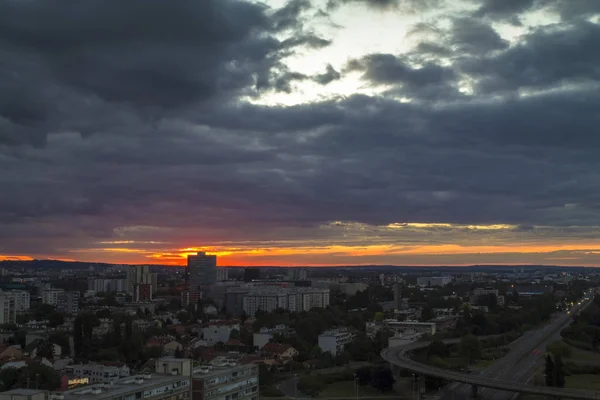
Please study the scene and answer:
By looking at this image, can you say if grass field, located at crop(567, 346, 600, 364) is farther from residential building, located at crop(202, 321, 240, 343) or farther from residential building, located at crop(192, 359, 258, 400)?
residential building, located at crop(202, 321, 240, 343)

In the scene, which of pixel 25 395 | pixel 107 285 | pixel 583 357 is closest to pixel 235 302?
pixel 107 285

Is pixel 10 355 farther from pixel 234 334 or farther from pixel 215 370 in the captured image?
pixel 215 370

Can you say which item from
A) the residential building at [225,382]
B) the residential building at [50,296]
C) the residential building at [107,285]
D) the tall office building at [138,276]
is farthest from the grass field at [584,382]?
the residential building at [107,285]

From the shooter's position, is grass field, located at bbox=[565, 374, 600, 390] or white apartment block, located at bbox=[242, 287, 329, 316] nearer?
grass field, located at bbox=[565, 374, 600, 390]

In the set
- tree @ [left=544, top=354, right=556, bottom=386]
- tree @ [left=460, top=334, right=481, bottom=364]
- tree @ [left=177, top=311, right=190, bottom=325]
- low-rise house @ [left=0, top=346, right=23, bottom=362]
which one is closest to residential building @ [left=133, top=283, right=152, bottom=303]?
tree @ [left=177, top=311, right=190, bottom=325]

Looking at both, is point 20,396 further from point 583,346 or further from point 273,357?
point 583,346

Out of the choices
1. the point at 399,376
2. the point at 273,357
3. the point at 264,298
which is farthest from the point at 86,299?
the point at 399,376
